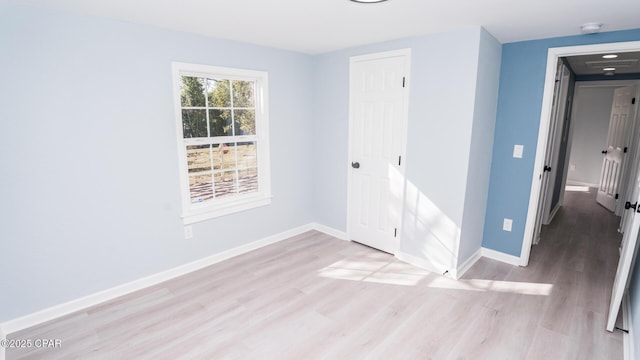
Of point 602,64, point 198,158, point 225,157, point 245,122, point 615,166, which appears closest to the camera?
point 198,158

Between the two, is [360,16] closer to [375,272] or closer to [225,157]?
[225,157]

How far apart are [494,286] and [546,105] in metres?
1.79

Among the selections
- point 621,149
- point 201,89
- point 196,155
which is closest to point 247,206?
point 196,155

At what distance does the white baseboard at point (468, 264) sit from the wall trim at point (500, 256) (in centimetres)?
6

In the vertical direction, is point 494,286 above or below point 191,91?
below

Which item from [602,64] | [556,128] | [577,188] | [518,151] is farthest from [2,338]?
[577,188]

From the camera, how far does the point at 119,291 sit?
274cm

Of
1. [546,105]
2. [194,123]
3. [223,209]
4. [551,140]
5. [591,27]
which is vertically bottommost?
[223,209]

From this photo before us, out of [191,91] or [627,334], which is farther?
[191,91]

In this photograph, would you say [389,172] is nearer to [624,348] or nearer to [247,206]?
[247,206]

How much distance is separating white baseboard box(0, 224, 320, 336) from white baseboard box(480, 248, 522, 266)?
243cm

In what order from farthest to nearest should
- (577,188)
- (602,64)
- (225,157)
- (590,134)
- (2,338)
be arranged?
(590,134), (577,188), (602,64), (225,157), (2,338)

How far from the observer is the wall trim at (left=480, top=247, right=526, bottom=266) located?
11.0 ft

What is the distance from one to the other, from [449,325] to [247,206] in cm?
232
